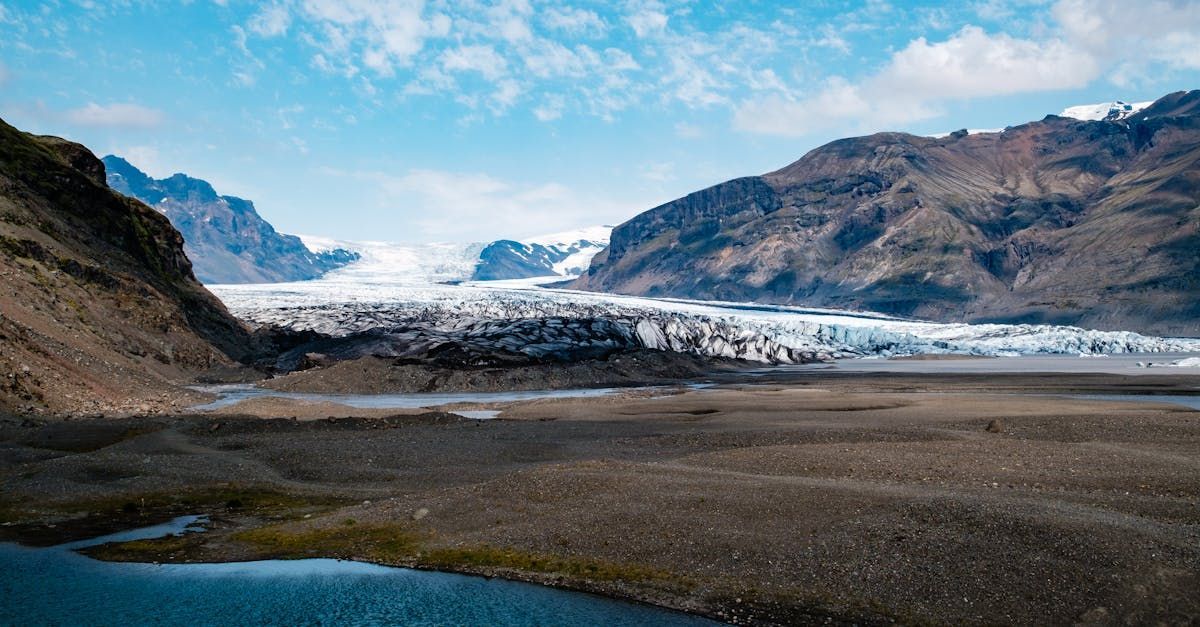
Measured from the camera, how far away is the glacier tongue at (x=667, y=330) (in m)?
82.6

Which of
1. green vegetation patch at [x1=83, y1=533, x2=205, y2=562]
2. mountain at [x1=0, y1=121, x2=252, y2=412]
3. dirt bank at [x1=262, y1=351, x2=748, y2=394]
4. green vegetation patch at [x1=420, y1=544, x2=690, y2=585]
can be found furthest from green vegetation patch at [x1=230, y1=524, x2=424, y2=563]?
dirt bank at [x1=262, y1=351, x2=748, y2=394]

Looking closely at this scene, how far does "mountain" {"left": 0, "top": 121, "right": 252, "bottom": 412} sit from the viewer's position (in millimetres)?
37219

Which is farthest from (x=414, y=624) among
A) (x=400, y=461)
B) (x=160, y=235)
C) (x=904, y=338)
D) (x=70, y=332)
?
(x=904, y=338)

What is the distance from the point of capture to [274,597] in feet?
50.5

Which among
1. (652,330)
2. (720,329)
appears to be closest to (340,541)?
(652,330)

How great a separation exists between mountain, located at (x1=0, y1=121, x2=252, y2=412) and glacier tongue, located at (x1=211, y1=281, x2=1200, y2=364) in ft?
57.0

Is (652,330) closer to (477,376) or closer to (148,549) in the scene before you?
(477,376)

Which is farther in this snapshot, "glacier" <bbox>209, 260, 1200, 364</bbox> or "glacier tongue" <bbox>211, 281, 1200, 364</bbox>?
"glacier tongue" <bbox>211, 281, 1200, 364</bbox>

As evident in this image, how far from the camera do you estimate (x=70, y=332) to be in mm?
44719

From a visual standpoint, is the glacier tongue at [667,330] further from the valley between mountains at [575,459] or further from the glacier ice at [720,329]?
the valley between mountains at [575,459]

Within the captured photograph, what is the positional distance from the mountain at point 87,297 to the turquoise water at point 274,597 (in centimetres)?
2060

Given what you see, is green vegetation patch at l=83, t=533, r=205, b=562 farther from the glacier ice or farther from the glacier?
the glacier ice

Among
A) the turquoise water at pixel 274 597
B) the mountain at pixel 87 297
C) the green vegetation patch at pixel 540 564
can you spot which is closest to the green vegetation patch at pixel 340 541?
the turquoise water at pixel 274 597

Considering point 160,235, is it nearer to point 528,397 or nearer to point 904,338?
point 528,397
